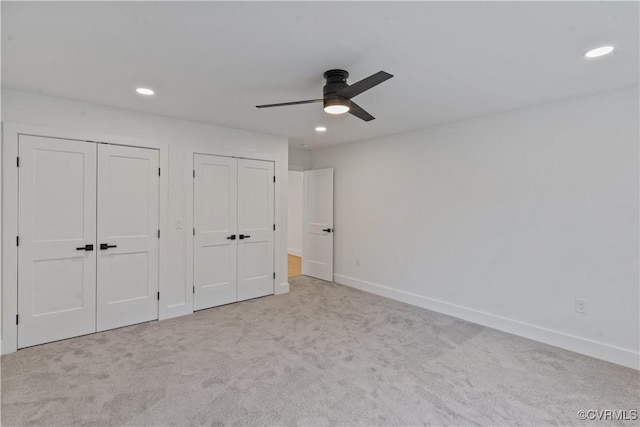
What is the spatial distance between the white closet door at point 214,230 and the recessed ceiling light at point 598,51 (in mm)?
3793

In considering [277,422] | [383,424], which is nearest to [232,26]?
[277,422]

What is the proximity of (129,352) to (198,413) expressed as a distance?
50.6 inches

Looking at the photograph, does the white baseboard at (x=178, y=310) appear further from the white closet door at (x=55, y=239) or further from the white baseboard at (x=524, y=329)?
the white baseboard at (x=524, y=329)

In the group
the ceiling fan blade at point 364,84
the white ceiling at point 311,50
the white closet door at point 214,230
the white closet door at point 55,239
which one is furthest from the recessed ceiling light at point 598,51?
the white closet door at point 55,239

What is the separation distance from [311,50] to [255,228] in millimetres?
2965

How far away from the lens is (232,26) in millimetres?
1858

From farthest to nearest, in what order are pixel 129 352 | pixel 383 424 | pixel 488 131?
pixel 488 131, pixel 129 352, pixel 383 424

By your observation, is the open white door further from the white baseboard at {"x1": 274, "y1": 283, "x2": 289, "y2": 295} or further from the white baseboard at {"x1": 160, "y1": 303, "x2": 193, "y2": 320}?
the white baseboard at {"x1": 160, "y1": 303, "x2": 193, "y2": 320}

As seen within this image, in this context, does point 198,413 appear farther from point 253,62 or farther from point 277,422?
point 253,62

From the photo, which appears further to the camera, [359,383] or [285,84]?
[285,84]

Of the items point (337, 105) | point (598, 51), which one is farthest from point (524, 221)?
point (337, 105)

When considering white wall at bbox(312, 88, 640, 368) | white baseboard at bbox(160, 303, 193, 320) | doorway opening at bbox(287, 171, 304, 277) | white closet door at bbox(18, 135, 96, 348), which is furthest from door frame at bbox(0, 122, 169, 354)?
doorway opening at bbox(287, 171, 304, 277)

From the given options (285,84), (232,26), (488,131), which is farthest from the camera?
(488,131)

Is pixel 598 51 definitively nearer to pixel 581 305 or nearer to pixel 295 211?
pixel 581 305
